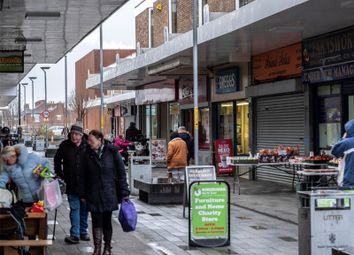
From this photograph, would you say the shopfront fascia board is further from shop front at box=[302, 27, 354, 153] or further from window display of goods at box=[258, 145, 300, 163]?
window display of goods at box=[258, 145, 300, 163]

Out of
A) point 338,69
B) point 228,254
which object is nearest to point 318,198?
point 228,254

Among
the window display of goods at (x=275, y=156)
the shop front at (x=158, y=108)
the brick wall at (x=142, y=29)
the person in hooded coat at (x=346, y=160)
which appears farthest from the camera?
the brick wall at (x=142, y=29)

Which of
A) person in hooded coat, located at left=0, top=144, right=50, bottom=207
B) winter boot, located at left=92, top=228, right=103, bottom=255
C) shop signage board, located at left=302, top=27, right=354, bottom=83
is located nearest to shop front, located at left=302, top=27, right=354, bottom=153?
shop signage board, located at left=302, top=27, right=354, bottom=83

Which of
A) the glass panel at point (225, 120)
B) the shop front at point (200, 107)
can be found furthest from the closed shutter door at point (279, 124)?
the shop front at point (200, 107)

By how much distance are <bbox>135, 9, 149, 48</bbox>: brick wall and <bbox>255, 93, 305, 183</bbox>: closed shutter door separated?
59.2 ft

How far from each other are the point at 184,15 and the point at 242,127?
8.25 m

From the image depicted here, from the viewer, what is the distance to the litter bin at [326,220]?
7.33 m

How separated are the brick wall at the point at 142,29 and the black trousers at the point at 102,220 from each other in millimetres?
30436

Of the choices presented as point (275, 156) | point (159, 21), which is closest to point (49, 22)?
point (275, 156)

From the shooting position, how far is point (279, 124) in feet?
66.5

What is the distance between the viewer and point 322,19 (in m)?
14.8

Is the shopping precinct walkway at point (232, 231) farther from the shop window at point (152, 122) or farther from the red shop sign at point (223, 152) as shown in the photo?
the shop window at point (152, 122)

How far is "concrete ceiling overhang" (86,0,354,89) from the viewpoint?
13625mm

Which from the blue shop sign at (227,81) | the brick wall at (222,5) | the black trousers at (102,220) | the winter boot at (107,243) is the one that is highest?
the brick wall at (222,5)
